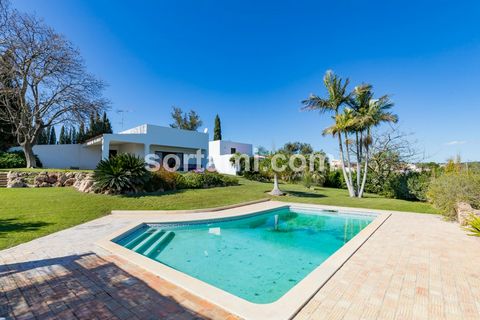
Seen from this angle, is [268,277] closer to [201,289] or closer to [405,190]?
[201,289]

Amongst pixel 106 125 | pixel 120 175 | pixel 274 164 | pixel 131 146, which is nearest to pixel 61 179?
pixel 120 175

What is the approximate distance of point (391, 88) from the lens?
16.1 meters

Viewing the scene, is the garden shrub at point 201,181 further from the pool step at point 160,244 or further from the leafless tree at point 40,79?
the leafless tree at point 40,79

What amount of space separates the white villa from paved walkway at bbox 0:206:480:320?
17.2 meters

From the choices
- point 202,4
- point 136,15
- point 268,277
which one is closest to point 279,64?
point 202,4

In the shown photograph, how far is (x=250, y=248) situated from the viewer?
21.9ft

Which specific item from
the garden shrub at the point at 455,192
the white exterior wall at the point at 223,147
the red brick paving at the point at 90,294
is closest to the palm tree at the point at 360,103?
the garden shrub at the point at 455,192

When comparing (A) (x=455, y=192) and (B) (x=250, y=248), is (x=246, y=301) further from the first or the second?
(A) (x=455, y=192)

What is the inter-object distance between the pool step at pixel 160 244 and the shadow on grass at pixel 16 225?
3493 mm

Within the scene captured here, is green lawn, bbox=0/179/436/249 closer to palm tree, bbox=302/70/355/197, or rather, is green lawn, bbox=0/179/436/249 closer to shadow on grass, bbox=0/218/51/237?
shadow on grass, bbox=0/218/51/237

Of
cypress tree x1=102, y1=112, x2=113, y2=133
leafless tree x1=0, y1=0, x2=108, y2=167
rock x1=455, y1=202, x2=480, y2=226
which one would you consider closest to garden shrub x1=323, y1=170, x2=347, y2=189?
rock x1=455, y1=202, x2=480, y2=226

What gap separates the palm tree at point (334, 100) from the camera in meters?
16.0

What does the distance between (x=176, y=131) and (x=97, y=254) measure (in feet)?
65.2

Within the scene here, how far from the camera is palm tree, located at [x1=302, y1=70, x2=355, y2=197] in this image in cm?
1602
